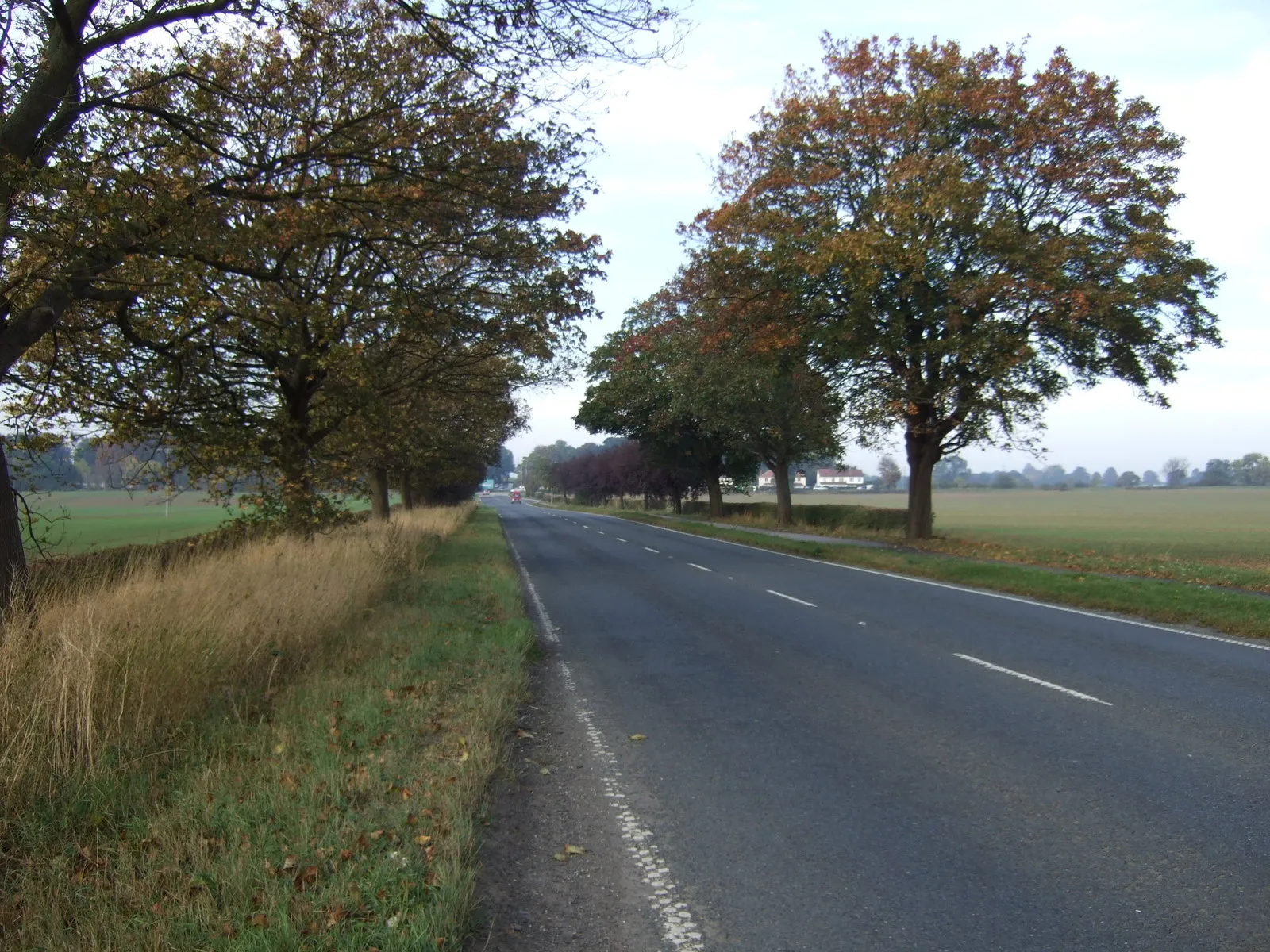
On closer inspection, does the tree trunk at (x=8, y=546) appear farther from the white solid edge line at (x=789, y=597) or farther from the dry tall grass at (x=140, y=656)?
the white solid edge line at (x=789, y=597)

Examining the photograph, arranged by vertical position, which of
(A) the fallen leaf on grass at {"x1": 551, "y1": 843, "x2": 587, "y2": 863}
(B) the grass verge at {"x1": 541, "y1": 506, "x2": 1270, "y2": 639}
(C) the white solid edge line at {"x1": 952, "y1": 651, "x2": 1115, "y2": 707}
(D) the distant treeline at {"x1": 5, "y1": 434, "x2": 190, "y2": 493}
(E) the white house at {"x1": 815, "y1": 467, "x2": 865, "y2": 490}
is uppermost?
(E) the white house at {"x1": 815, "y1": 467, "x2": 865, "y2": 490}

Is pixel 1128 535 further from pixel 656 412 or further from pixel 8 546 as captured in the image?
pixel 8 546

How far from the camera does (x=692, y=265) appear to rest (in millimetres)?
23859

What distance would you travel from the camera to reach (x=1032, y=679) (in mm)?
7703

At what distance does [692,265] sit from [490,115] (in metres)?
14.5

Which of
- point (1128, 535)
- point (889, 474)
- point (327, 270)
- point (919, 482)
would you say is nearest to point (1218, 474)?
point (889, 474)

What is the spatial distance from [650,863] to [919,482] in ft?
73.1

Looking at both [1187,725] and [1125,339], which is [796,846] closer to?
[1187,725]

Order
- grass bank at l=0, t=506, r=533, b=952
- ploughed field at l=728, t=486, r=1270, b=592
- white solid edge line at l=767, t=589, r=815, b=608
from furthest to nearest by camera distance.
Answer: ploughed field at l=728, t=486, r=1270, b=592
white solid edge line at l=767, t=589, r=815, b=608
grass bank at l=0, t=506, r=533, b=952

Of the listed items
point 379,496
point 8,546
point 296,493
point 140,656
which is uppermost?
point 296,493

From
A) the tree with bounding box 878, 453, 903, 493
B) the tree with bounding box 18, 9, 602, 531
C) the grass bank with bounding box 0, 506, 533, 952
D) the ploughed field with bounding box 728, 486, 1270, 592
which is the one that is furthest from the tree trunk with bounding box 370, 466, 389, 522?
the tree with bounding box 878, 453, 903, 493

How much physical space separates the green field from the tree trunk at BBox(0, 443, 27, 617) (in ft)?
1.16

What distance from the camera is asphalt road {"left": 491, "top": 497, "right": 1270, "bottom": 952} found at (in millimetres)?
3506

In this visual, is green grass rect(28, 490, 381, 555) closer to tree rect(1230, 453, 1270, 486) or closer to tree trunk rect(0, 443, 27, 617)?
tree trunk rect(0, 443, 27, 617)
